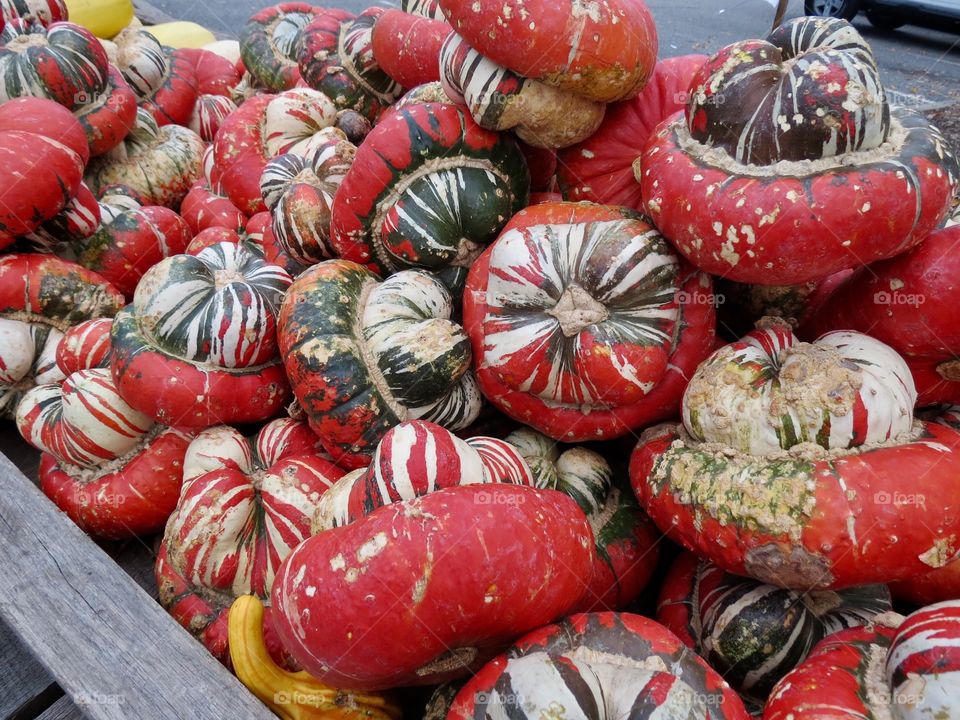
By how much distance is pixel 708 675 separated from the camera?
100 centimetres

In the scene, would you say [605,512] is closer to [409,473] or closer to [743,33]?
[409,473]

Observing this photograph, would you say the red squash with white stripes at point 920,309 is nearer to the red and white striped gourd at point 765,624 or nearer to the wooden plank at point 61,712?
the red and white striped gourd at point 765,624

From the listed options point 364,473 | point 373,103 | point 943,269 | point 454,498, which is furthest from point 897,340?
point 373,103

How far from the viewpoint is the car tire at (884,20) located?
8.30 metres

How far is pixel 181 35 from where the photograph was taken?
4.79m

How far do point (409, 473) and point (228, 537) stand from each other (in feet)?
1.87

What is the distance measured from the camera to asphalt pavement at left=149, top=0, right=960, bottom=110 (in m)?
6.78

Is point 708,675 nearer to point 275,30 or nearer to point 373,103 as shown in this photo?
point 373,103

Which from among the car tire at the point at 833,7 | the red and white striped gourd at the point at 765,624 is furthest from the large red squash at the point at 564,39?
the car tire at the point at 833,7

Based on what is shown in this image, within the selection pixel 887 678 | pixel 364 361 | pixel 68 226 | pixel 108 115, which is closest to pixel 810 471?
pixel 887 678

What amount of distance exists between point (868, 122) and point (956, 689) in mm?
917

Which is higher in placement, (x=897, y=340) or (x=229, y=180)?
(x=897, y=340)

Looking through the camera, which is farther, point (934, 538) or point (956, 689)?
point (934, 538)
